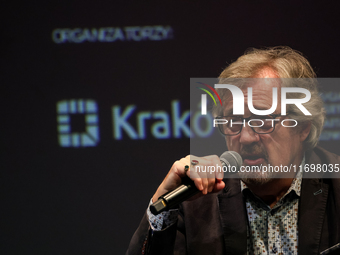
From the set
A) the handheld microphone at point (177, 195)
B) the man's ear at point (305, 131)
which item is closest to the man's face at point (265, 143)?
the man's ear at point (305, 131)

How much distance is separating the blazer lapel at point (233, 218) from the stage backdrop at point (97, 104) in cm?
72

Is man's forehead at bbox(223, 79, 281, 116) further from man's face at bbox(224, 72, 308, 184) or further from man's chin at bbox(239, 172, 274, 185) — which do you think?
man's chin at bbox(239, 172, 274, 185)

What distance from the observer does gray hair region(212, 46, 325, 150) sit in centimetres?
171

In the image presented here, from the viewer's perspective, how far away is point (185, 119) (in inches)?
90.2

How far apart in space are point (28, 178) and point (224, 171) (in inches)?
65.8

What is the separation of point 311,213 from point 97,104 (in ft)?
4.96

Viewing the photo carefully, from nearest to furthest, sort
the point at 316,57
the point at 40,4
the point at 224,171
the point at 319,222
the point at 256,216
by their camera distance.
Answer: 1. the point at 224,171
2. the point at 319,222
3. the point at 256,216
4. the point at 316,57
5. the point at 40,4


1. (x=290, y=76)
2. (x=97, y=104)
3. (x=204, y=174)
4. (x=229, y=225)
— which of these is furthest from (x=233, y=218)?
(x=97, y=104)

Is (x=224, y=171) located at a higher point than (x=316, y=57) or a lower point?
lower

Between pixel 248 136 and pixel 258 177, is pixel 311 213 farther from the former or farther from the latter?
pixel 248 136

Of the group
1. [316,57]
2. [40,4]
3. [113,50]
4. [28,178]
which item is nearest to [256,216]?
[316,57]

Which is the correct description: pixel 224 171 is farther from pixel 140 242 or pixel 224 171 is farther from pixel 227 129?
pixel 140 242

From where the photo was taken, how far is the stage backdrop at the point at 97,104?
7.41 feet

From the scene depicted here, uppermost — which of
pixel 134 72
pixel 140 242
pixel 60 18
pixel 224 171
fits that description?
pixel 60 18
